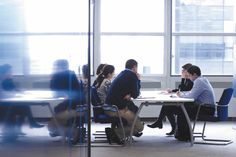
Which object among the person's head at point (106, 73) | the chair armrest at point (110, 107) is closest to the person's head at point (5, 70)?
the chair armrest at point (110, 107)

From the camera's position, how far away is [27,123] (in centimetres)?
87

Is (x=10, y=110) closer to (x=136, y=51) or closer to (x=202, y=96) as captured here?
(x=202, y=96)

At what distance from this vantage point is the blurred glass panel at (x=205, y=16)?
9.32m

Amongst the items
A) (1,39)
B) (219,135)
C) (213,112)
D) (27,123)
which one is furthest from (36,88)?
(219,135)

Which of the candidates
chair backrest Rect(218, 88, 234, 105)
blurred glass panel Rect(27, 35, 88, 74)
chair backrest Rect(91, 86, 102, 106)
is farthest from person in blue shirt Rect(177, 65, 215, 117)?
blurred glass panel Rect(27, 35, 88, 74)

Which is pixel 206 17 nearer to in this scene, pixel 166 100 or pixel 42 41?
pixel 166 100

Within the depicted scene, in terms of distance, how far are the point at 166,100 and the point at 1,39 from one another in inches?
205

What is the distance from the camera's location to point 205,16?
9.38 m

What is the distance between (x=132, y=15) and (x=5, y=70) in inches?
346

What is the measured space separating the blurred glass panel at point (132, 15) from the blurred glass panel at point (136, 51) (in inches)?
7.5

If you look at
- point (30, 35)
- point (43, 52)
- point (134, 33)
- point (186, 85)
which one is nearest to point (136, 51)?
point (134, 33)

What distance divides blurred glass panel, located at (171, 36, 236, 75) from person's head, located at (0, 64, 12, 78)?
8707 mm

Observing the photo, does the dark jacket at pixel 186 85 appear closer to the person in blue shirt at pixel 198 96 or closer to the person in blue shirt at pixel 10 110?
the person in blue shirt at pixel 198 96

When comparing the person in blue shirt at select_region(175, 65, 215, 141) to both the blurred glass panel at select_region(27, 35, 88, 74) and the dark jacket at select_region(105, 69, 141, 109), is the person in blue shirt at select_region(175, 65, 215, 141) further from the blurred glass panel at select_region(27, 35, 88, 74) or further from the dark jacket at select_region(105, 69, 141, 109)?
the blurred glass panel at select_region(27, 35, 88, 74)
